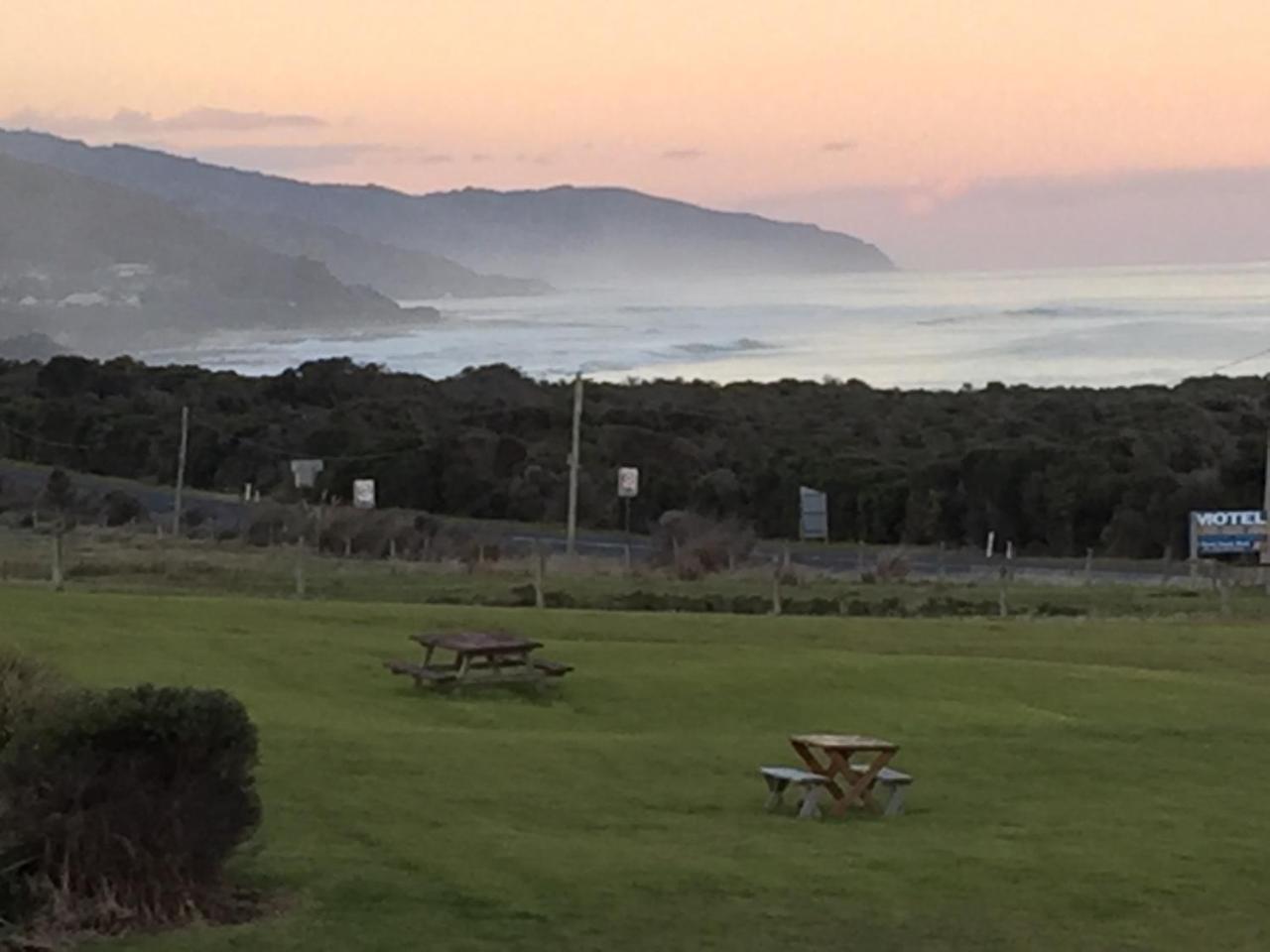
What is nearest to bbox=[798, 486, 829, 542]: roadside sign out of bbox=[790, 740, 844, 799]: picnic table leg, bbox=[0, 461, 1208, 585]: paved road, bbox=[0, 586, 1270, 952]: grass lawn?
bbox=[0, 461, 1208, 585]: paved road

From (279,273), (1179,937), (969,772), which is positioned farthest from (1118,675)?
(279,273)

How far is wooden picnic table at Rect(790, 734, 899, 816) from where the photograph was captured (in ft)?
45.0

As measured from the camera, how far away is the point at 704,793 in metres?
14.2

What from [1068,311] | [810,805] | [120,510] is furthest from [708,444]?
[1068,311]

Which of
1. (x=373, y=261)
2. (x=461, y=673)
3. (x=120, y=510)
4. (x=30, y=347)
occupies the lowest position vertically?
(x=461, y=673)

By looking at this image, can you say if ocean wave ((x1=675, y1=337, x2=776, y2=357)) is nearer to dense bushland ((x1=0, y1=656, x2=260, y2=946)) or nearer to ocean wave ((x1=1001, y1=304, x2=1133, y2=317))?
ocean wave ((x1=1001, y1=304, x2=1133, y2=317))

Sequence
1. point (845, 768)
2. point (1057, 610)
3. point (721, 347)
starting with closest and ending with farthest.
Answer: point (845, 768) → point (1057, 610) → point (721, 347)

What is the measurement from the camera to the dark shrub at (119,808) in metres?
10.0

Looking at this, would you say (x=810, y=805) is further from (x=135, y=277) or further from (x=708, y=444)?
(x=135, y=277)

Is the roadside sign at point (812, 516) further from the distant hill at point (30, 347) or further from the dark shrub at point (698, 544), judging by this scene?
the distant hill at point (30, 347)

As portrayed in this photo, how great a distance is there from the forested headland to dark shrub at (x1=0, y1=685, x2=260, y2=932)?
49922 mm

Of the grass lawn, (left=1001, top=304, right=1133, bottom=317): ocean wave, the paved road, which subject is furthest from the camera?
(left=1001, top=304, right=1133, bottom=317): ocean wave

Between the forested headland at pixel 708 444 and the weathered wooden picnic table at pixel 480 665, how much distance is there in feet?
133

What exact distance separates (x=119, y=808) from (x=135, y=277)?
156 m
